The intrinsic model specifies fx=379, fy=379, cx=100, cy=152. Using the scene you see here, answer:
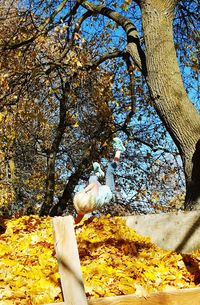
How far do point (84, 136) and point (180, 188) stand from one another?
9.74 feet

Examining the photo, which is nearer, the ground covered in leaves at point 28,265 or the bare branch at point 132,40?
the ground covered in leaves at point 28,265

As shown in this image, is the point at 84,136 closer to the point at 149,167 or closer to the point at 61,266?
the point at 149,167

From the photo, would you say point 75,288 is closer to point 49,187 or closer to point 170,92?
point 170,92

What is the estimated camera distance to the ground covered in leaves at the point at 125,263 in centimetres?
317

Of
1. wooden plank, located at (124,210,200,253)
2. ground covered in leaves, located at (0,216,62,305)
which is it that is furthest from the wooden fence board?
wooden plank, located at (124,210,200,253)

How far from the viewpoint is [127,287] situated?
311cm

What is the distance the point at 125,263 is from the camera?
364 cm

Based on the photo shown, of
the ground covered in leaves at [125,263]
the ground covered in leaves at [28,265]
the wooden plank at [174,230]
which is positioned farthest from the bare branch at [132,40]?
the ground covered in leaves at [28,265]

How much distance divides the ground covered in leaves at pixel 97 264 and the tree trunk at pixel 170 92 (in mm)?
966

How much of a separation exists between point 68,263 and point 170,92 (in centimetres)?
310

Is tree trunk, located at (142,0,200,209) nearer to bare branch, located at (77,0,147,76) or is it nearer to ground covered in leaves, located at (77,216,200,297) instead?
bare branch, located at (77,0,147,76)

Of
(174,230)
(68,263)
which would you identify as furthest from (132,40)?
(68,263)

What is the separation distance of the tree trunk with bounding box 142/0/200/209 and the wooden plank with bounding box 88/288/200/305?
2.13m

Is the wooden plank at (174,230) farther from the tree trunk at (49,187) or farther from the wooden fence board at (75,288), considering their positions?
the tree trunk at (49,187)
